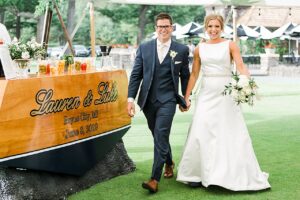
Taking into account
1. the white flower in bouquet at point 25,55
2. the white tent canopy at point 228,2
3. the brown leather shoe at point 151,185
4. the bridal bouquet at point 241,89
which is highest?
the white tent canopy at point 228,2

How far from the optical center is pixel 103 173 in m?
6.03

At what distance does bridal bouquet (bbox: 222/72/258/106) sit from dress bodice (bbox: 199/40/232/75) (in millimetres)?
162

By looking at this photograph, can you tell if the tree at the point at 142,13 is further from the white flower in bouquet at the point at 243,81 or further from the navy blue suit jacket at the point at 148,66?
the white flower in bouquet at the point at 243,81

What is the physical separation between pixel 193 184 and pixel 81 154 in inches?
45.0

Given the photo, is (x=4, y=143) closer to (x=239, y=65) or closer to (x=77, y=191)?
(x=77, y=191)

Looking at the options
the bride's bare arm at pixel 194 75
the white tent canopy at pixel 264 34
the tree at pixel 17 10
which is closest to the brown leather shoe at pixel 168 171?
the bride's bare arm at pixel 194 75

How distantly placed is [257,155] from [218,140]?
2.01 metres

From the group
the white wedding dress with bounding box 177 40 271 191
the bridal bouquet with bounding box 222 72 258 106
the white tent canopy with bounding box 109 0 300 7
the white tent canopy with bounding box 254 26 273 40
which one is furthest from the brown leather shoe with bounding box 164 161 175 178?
the white tent canopy with bounding box 254 26 273 40

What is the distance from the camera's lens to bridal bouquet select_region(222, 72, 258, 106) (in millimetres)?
5406

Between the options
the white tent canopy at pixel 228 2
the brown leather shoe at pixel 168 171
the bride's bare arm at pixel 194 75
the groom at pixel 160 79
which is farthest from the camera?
A: the white tent canopy at pixel 228 2

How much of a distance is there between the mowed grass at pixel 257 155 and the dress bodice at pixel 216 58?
1.16 m

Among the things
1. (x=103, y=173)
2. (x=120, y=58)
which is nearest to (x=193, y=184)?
(x=103, y=173)

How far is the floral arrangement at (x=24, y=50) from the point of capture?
5.21 meters

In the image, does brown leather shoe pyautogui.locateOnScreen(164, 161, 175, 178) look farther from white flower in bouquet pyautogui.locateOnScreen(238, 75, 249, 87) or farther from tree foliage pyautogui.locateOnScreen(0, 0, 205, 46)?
tree foliage pyautogui.locateOnScreen(0, 0, 205, 46)
